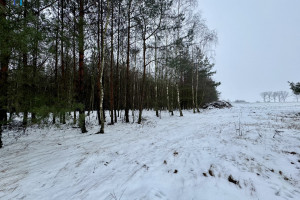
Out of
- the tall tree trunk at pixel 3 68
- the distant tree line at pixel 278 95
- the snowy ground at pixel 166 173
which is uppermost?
the distant tree line at pixel 278 95

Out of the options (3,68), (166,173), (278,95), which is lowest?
(166,173)

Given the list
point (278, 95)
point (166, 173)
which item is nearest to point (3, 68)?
point (166, 173)

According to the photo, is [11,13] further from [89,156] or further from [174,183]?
[174,183]

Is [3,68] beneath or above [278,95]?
beneath

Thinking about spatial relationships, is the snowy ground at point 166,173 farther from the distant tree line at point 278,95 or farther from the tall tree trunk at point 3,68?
the distant tree line at point 278,95

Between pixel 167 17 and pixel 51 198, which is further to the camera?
pixel 167 17

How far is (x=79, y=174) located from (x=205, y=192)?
2.98m

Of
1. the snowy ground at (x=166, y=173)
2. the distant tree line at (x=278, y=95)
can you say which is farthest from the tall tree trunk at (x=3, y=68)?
the distant tree line at (x=278, y=95)

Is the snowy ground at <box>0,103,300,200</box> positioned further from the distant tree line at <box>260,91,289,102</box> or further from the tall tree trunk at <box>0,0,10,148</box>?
the distant tree line at <box>260,91,289,102</box>

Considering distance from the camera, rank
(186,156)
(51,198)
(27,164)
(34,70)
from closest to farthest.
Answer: (51,198) → (186,156) → (27,164) → (34,70)

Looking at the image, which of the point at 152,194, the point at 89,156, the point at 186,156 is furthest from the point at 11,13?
the point at 186,156

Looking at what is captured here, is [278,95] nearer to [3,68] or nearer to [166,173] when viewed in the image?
[166,173]

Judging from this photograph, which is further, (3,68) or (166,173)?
(3,68)

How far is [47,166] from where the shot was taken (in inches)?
149
